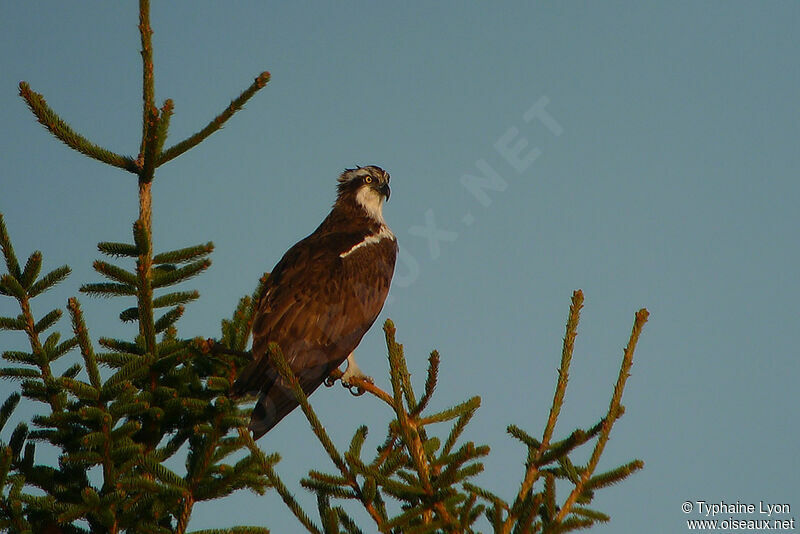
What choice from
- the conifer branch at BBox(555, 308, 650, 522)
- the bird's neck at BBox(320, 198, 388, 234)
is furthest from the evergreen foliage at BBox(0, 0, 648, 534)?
the bird's neck at BBox(320, 198, 388, 234)

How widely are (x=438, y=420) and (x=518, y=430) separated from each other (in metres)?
0.57

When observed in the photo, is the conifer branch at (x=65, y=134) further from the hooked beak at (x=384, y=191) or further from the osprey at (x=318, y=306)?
the hooked beak at (x=384, y=191)

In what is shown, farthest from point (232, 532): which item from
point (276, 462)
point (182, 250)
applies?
point (182, 250)

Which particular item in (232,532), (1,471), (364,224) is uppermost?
(364,224)

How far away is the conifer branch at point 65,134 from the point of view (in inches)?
198

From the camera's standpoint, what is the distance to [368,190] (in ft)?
34.4

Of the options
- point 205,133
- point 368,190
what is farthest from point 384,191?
point 205,133

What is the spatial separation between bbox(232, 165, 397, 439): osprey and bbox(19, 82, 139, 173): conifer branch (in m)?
1.74

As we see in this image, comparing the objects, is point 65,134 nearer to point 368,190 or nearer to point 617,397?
point 617,397

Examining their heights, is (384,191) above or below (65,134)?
above

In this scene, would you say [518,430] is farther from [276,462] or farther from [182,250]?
[182,250]

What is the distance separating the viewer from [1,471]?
484cm

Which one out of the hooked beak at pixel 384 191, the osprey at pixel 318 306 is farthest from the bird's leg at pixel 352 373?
the hooked beak at pixel 384 191

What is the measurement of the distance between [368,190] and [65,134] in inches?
215
